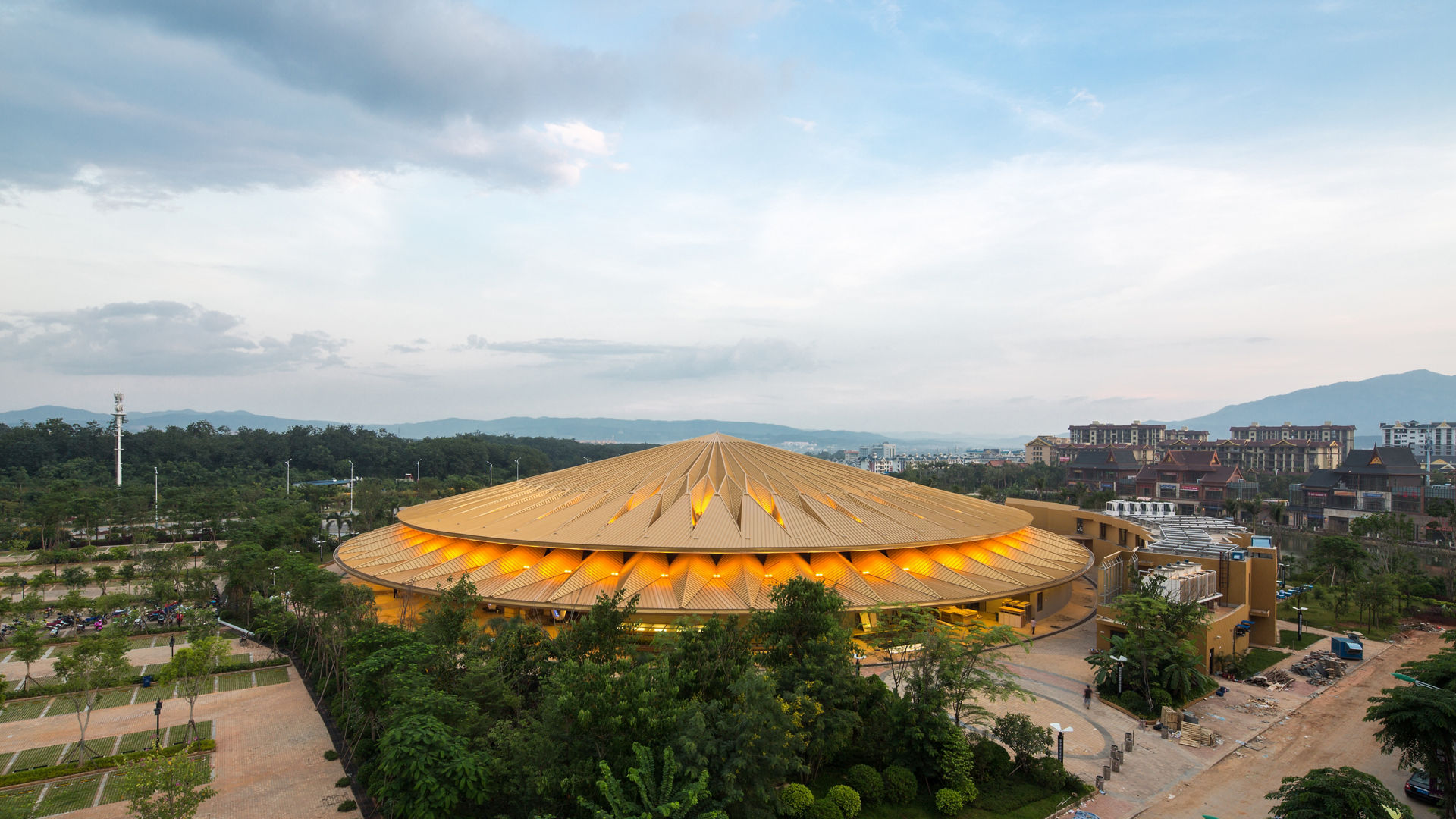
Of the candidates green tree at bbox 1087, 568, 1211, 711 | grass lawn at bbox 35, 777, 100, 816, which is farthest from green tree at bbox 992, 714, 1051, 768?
grass lawn at bbox 35, 777, 100, 816

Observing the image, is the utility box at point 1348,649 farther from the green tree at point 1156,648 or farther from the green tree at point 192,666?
the green tree at point 192,666

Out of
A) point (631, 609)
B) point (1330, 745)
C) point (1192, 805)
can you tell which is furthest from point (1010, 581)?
point (631, 609)

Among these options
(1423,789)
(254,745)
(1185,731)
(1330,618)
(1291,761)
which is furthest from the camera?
(1330,618)

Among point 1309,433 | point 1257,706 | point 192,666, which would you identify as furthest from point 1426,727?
point 1309,433

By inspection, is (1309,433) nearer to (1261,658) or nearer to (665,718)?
(1261,658)

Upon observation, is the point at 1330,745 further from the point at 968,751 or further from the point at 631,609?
the point at 631,609

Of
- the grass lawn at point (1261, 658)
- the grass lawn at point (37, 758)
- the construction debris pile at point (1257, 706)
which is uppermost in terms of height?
the grass lawn at point (37, 758)

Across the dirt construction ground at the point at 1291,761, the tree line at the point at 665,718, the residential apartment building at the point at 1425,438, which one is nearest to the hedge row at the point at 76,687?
the tree line at the point at 665,718
